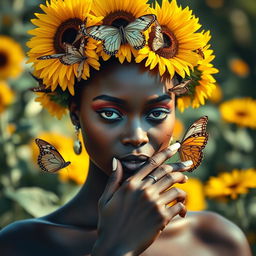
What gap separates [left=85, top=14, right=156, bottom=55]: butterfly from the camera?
2537 mm

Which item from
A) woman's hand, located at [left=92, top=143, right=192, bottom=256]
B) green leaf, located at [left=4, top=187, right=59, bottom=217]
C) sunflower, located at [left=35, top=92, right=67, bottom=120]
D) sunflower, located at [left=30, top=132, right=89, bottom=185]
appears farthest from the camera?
sunflower, located at [left=30, top=132, right=89, bottom=185]

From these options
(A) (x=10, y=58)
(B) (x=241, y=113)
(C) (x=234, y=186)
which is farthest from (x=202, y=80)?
(A) (x=10, y=58)

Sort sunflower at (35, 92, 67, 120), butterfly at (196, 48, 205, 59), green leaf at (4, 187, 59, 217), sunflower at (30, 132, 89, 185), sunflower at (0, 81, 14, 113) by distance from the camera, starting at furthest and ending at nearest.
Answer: sunflower at (0, 81, 14, 113), sunflower at (30, 132, 89, 185), green leaf at (4, 187, 59, 217), sunflower at (35, 92, 67, 120), butterfly at (196, 48, 205, 59)

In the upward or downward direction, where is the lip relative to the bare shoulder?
upward

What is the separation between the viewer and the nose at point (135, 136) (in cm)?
252

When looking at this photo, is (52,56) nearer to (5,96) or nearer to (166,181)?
(166,181)

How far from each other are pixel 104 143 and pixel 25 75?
272cm

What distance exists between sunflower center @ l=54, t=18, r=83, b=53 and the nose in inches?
14.4

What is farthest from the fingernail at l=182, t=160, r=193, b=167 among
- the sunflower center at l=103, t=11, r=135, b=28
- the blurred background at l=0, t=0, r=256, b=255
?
the blurred background at l=0, t=0, r=256, b=255

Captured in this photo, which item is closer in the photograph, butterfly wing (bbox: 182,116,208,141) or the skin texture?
the skin texture

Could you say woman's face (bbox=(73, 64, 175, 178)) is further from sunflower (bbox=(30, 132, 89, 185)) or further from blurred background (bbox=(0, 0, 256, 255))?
blurred background (bbox=(0, 0, 256, 255))

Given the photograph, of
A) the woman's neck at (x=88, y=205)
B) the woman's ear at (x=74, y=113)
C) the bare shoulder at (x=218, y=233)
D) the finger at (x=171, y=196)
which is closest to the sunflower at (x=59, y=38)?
the woman's ear at (x=74, y=113)

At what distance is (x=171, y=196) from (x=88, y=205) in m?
0.37

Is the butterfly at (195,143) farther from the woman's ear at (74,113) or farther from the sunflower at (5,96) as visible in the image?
the sunflower at (5,96)
